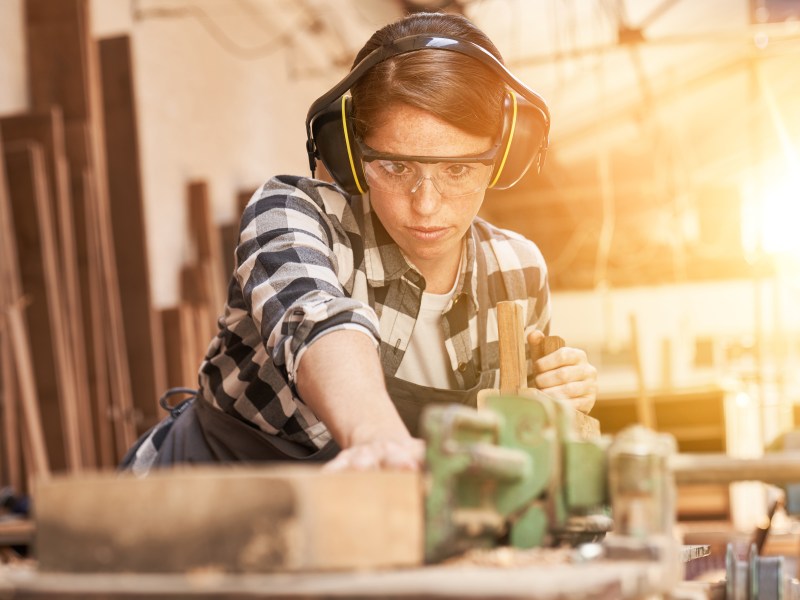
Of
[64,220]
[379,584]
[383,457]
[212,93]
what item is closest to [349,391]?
[383,457]

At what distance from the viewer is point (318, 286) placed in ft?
5.48

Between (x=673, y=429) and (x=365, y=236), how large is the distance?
35.2 feet

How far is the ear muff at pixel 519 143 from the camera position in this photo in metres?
1.97

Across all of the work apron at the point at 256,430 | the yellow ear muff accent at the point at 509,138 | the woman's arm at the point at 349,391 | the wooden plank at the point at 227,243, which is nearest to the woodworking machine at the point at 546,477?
the woman's arm at the point at 349,391

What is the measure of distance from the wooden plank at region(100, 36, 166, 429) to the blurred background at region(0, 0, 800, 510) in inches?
0.5

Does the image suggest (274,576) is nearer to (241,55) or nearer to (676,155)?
(241,55)

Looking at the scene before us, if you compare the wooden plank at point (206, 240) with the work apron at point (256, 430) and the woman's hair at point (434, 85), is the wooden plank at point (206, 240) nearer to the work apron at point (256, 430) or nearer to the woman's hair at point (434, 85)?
the work apron at point (256, 430)

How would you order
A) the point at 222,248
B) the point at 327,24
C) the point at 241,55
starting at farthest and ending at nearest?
the point at 327,24, the point at 241,55, the point at 222,248

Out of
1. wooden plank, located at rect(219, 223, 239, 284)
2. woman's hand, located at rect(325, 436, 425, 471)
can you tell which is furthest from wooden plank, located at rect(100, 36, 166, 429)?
woman's hand, located at rect(325, 436, 425, 471)

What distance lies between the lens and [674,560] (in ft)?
3.80

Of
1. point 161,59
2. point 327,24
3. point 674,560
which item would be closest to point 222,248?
point 161,59

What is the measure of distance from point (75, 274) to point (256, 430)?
13.2 ft

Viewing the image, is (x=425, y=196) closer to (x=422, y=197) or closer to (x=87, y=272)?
(x=422, y=197)

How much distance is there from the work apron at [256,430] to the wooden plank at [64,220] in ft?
11.8
